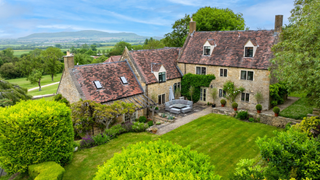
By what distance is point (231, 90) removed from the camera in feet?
101

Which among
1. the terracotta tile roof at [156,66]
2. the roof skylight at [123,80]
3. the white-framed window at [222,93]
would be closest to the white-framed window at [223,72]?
the white-framed window at [222,93]

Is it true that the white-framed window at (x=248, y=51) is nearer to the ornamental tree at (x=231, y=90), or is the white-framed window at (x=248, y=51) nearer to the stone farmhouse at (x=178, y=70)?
the stone farmhouse at (x=178, y=70)

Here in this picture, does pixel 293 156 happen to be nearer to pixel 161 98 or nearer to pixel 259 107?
pixel 259 107

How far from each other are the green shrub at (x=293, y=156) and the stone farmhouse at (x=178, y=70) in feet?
45.7

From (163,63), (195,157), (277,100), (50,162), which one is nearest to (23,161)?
(50,162)

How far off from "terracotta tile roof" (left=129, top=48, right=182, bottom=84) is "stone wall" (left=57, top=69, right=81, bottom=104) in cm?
955

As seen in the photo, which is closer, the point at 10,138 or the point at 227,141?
the point at 10,138

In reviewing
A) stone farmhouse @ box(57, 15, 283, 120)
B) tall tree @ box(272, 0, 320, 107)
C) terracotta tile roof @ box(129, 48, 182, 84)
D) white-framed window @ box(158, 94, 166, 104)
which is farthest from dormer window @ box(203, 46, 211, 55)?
tall tree @ box(272, 0, 320, 107)

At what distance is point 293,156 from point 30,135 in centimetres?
1594

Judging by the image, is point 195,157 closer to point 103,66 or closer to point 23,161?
point 23,161

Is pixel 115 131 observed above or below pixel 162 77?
below

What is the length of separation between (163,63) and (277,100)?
17546 mm

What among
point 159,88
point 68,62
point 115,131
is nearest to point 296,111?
point 159,88

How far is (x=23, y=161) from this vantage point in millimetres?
13969
